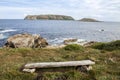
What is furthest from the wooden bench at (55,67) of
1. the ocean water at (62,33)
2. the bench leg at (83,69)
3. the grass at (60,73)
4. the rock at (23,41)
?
the ocean water at (62,33)

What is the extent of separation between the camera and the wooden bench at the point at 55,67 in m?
9.19

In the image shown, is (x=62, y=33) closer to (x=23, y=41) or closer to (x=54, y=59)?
(x=23, y=41)

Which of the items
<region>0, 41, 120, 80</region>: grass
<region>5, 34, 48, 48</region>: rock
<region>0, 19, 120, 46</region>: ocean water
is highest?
<region>0, 41, 120, 80</region>: grass

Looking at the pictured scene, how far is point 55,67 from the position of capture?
9.40 meters

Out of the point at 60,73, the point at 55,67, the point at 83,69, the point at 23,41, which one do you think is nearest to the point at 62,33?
the point at 23,41

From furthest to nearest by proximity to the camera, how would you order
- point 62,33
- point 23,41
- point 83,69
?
point 62,33 < point 23,41 < point 83,69

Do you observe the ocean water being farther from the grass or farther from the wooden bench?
the wooden bench

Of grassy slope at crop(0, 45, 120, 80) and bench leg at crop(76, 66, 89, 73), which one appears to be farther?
bench leg at crop(76, 66, 89, 73)

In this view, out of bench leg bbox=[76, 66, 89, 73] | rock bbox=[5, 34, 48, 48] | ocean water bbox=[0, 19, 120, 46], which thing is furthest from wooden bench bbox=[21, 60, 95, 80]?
ocean water bbox=[0, 19, 120, 46]

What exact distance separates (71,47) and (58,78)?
6438 mm

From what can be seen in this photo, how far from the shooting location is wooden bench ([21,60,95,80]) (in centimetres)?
919

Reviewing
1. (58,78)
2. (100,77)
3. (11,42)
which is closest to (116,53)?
(100,77)

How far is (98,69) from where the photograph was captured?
9.63m

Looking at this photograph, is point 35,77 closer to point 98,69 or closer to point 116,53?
point 98,69
